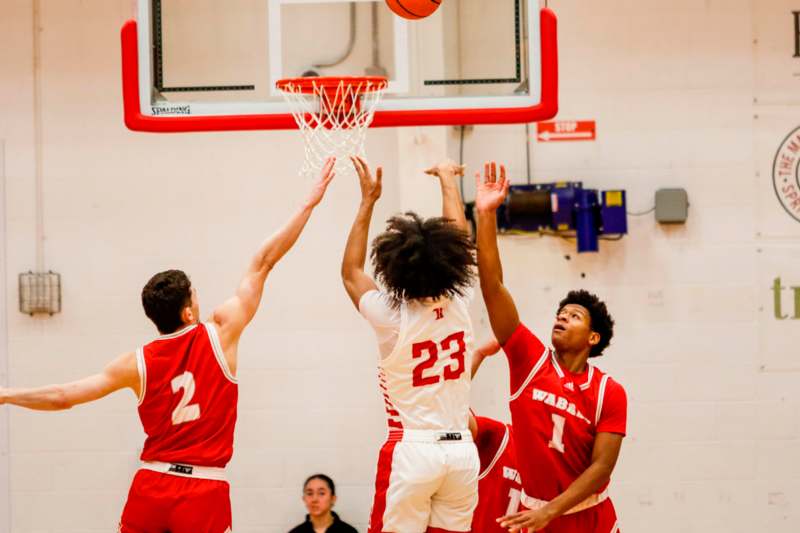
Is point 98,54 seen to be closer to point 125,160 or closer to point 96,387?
point 125,160

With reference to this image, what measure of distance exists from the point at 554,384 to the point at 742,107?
3.71 m

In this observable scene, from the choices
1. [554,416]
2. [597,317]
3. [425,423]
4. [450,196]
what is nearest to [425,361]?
[425,423]

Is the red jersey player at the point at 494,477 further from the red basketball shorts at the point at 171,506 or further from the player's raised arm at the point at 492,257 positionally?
the red basketball shorts at the point at 171,506

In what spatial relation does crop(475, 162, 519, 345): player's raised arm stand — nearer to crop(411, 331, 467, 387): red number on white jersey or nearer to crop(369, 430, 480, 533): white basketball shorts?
crop(411, 331, 467, 387): red number on white jersey

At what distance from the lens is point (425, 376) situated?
490cm

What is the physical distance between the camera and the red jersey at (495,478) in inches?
247

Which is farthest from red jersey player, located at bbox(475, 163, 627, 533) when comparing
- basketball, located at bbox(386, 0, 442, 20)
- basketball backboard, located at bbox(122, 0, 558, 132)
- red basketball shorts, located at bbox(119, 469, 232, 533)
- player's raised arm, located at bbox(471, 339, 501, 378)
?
red basketball shorts, located at bbox(119, 469, 232, 533)

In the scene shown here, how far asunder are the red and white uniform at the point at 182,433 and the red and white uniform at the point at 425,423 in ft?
2.51

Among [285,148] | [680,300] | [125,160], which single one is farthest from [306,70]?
[680,300]

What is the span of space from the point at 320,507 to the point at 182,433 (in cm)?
297

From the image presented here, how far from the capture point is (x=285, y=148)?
834 centimetres

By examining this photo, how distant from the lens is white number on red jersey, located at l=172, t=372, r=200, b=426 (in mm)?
5105

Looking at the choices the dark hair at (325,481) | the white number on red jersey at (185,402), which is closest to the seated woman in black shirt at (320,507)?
the dark hair at (325,481)

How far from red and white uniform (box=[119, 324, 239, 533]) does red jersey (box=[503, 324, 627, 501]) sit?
1.49m
